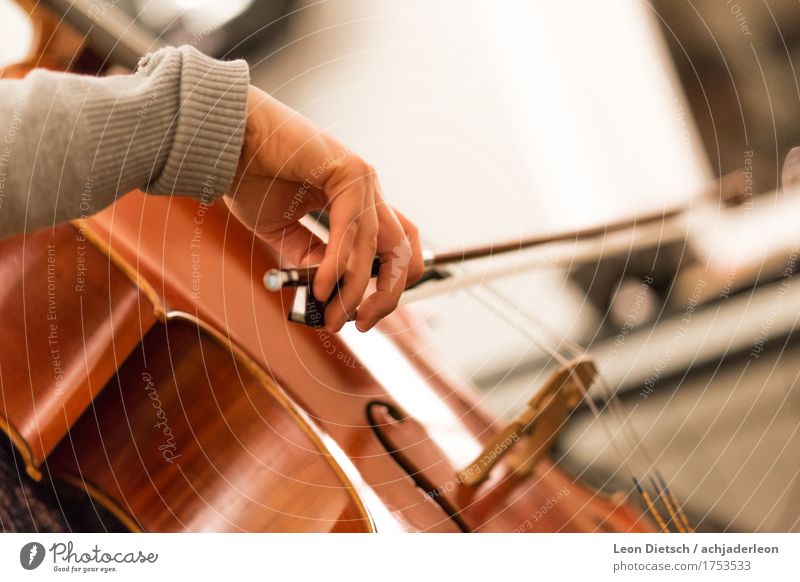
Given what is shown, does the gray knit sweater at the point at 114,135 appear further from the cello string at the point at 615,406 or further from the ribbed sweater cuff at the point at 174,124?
the cello string at the point at 615,406

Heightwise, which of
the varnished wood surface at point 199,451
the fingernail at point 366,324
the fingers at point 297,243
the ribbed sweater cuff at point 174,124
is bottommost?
the varnished wood surface at point 199,451

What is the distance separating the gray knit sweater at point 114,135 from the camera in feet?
0.95

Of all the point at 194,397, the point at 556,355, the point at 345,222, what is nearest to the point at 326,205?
the point at 345,222

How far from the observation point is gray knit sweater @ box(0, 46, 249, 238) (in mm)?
289

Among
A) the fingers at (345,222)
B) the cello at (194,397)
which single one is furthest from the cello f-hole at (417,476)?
the fingers at (345,222)

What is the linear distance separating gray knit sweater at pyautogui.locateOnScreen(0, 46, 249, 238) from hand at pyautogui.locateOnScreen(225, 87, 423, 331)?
2cm

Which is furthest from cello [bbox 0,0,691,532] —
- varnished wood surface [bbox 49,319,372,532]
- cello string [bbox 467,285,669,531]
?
cello string [bbox 467,285,669,531]

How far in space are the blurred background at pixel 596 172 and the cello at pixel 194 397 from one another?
116 millimetres

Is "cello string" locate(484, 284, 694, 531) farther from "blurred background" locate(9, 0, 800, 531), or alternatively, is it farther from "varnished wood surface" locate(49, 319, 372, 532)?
"varnished wood surface" locate(49, 319, 372, 532)

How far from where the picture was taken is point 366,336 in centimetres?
42

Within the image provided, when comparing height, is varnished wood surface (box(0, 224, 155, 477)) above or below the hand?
below

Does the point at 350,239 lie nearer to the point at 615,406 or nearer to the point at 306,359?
the point at 306,359

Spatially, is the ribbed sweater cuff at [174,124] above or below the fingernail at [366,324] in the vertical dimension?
above

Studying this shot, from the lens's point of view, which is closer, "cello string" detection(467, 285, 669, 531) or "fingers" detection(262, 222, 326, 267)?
"fingers" detection(262, 222, 326, 267)
